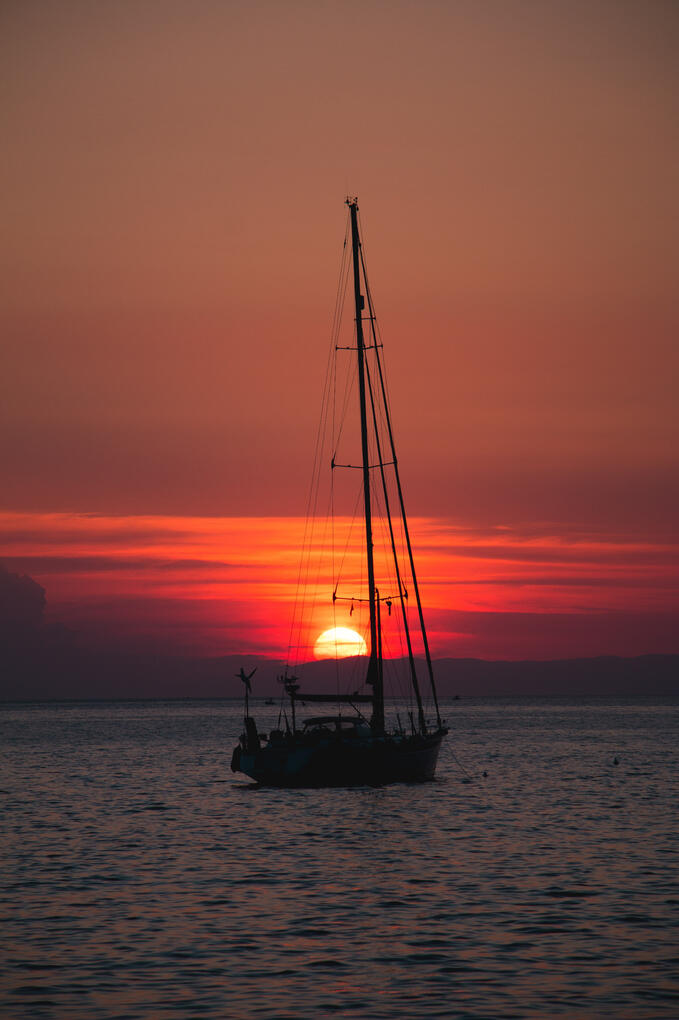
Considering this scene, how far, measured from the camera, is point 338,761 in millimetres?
51594

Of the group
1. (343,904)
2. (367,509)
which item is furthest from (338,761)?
(343,904)

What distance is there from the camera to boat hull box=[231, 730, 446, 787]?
5153cm

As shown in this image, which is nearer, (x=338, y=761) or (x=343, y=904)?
(x=343, y=904)

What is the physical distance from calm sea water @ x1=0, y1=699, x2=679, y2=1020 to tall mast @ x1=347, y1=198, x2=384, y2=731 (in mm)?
4145

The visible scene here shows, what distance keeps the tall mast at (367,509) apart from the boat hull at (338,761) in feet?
6.01

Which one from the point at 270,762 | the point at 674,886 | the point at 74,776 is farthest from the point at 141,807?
the point at 674,886

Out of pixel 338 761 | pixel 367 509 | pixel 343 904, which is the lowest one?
pixel 343 904

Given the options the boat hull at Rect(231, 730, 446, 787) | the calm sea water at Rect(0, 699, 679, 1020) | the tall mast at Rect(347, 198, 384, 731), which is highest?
the tall mast at Rect(347, 198, 384, 731)

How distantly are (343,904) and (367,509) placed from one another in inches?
1147

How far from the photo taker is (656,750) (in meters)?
97.4

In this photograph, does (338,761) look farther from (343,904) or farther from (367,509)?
(343,904)

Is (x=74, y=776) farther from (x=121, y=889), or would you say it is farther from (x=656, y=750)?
(x=656, y=750)

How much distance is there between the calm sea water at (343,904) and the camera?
19578 mm

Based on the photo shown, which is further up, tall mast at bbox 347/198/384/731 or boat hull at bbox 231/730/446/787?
tall mast at bbox 347/198/384/731
